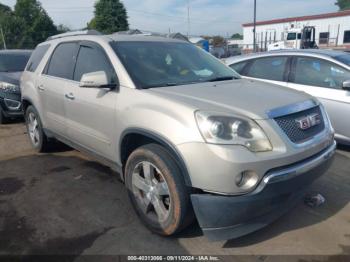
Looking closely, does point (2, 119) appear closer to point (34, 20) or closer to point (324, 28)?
point (324, 28)

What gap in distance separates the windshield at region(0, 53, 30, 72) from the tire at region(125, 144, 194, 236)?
6.46m

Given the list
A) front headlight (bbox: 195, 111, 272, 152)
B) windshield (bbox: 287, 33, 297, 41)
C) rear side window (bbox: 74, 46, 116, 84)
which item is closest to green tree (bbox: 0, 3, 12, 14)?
windshield (bbox: 287, 33, 297, 41)

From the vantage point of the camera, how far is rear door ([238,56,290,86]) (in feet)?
18.6

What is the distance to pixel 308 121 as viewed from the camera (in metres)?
2.95

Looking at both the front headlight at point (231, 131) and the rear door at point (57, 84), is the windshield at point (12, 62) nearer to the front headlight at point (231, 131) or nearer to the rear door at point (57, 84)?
the rear door at point (57, 84)

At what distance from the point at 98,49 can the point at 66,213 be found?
1.80m

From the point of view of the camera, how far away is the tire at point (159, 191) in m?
2.72

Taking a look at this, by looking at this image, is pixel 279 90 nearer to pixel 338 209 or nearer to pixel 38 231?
pixel 338 209

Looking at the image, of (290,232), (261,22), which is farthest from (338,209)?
(261,22)

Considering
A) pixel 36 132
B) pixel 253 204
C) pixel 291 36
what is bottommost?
pixel 291 36

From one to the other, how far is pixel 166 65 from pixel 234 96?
1.00 meters

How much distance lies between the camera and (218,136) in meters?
2.53

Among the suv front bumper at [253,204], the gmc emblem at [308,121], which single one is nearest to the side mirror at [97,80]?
the suv front bumper at [253,204]

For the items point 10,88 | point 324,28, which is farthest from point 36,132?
point 324,28
